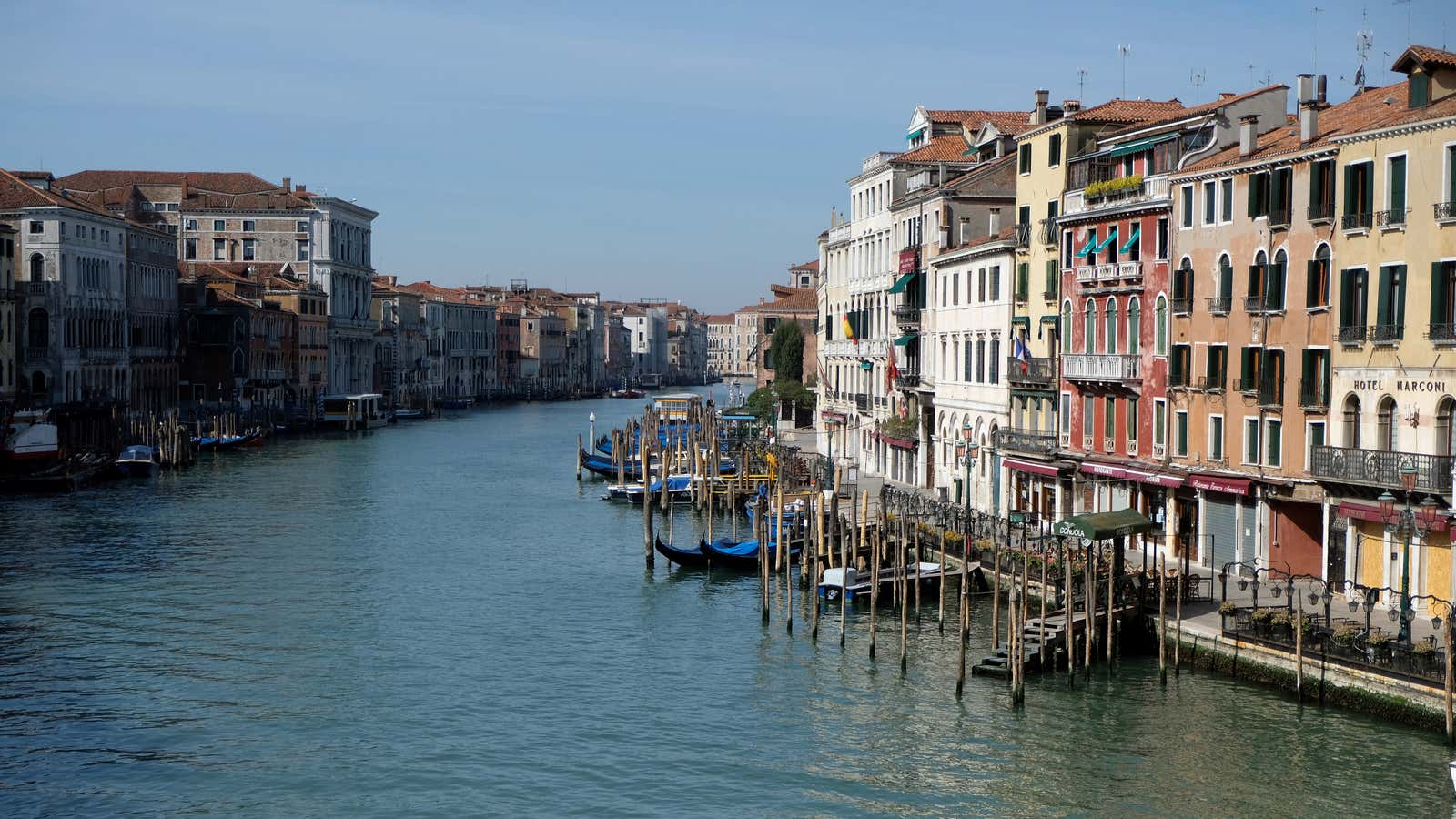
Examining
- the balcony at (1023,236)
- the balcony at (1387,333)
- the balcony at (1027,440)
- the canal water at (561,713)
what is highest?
the balcony at (1023,236)

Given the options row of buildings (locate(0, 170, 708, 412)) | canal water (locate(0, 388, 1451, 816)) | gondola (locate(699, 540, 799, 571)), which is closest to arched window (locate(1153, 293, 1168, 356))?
canal water (locate(0, 388, 1451, 816))

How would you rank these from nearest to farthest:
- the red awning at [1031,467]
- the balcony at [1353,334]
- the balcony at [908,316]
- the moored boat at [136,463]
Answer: the balcony at [1353,334]
the red awning at [1031,467]
the balcony at [908,316]
the moored boat at [136,463]

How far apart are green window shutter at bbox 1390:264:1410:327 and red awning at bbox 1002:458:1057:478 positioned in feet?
26.9

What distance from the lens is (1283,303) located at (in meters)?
21.2

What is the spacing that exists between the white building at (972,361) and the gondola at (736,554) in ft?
14.5

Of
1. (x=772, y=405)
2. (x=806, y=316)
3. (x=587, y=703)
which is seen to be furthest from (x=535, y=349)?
(x=587, y=703)

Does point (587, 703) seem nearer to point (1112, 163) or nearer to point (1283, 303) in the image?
point (1283, 303)

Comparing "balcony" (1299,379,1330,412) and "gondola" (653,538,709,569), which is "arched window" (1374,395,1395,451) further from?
"gondola" (653,538,709,569)

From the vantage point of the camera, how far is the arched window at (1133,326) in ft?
81.0

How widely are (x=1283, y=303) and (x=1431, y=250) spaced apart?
2954 millimetres

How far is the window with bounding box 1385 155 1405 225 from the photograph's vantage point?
18781 mm

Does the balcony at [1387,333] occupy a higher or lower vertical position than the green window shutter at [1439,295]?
lower

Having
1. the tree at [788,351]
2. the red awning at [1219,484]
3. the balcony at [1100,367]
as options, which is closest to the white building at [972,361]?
the balcony at [1100,367]

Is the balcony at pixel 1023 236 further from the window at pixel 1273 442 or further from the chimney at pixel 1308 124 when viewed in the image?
the window at pixel 1273 442
